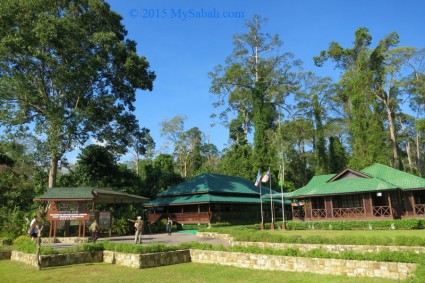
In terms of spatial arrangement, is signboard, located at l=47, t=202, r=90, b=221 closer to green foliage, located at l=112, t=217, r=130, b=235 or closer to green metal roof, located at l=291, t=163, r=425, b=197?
green foliage, located at l=112, t=217, r=130, b=235

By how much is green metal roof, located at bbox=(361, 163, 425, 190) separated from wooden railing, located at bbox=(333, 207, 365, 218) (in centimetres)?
346

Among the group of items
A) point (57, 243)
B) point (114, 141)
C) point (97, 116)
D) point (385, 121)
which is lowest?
point (57, 243)

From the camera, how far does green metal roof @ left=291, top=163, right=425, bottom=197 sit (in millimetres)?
26109

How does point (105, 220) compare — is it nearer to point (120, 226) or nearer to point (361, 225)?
point (120, 226)

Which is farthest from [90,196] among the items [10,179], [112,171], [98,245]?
[112,171]

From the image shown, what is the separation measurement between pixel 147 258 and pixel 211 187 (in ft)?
70.3

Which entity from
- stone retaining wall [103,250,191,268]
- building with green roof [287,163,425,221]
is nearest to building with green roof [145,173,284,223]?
building with green roof [287,163,425,221]

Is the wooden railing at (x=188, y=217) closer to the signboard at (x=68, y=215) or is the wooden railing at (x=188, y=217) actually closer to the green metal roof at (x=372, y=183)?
the green metal roof at (x=372, y=183)

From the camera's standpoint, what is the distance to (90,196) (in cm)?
2070

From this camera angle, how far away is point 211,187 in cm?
3350

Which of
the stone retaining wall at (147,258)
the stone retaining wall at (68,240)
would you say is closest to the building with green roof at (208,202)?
the stone retaining wall at (68,240)

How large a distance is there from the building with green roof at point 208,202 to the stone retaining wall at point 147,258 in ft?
54.9

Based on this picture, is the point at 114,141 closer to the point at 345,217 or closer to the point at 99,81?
the point at 99,81

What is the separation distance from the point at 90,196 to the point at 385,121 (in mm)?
43698
